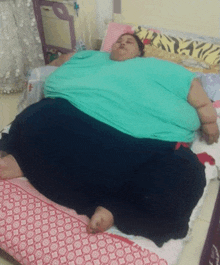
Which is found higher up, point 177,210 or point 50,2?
point 50,2

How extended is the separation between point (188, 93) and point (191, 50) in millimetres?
526

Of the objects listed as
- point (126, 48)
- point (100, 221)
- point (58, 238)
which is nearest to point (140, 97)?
point (126, 48)

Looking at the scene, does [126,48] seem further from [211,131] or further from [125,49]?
[211,131]

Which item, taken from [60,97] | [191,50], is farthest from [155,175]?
[191,50]

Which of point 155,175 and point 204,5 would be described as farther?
point 204,5

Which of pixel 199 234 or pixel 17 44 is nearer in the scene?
pixel 199 234

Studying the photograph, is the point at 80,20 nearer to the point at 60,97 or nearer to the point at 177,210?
the point at 60,97

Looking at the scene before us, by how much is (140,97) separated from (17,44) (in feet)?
4.17

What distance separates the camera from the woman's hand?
1384mm

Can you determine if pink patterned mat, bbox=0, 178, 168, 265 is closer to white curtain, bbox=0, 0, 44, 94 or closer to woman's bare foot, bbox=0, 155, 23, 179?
woman's bare foot, bbox=0, 155, 23, 179

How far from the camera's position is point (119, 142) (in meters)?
1.25

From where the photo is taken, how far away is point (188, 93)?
4.53 feet

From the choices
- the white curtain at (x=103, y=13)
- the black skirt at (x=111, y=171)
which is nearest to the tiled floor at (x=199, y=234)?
the black skirt at (x=111, y=171)

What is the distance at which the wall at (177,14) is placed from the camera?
1.80m
